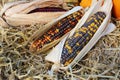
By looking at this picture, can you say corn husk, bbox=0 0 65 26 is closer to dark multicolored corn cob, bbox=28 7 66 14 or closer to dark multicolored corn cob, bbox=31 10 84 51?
dark multicolored corn cob, bbox=28 7 66 14

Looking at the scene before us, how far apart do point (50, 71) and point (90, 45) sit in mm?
274

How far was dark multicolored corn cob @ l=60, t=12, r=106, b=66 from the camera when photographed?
1873mm

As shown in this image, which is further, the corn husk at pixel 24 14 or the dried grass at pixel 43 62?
the corn husk at pixel 24 14

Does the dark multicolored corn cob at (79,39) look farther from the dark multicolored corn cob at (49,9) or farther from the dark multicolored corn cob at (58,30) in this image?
the dark multicolored corn cob at (49,9)

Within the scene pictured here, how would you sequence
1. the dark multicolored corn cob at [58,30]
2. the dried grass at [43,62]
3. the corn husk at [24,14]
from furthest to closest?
the corn husk at [24,14] → the dark multicolored corn cob at [58,30] → the dried grass at [43,62]

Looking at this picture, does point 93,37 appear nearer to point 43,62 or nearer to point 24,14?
point 43,62

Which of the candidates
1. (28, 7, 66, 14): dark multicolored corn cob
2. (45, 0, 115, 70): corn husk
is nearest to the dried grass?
(45, 0, 115, 70): corn husk

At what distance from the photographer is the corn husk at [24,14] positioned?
84.3 inches

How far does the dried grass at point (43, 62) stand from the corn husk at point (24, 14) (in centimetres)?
9

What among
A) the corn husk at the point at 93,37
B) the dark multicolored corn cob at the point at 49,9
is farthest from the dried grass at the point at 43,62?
the dark multicolored corn cob at the point at 49,9

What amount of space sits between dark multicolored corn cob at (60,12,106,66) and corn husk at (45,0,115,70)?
2 centimetres

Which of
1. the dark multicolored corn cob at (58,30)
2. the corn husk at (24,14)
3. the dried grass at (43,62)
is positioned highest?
the corn husk at (24,14)

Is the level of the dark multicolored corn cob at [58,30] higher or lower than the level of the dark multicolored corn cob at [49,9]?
lower

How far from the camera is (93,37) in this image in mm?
1974
